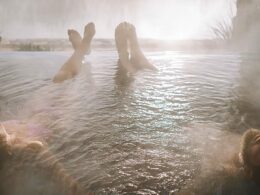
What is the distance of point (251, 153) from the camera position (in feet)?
11.7

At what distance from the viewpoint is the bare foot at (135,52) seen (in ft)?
33.9

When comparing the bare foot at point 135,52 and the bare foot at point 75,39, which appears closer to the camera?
the bare foot at point 135,52

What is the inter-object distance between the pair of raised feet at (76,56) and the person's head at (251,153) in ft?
21.9

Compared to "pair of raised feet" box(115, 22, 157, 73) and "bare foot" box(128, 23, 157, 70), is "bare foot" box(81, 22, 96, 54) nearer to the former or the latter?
"pair of raised feet" box(115, 22, 157, 73)

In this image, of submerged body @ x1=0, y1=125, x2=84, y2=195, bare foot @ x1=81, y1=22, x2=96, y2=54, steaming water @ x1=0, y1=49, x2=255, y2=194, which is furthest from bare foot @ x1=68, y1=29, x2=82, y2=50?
submerged body @ x1=0, y1=125, x2=84, y2=195

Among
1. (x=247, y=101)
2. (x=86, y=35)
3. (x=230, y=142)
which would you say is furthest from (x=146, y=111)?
(x=86, y=35)

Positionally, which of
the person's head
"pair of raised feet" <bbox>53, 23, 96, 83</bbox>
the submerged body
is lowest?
the submerged body

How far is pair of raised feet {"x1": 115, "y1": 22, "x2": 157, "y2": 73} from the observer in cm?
1038

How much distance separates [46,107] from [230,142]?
4292 mm

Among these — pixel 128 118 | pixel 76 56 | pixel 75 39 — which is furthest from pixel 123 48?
pixel 128 118

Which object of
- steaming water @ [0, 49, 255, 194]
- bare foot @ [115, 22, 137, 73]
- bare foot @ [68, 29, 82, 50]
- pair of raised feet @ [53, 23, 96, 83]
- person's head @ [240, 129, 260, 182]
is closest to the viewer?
person's head @ [240, 129, 260, 182]

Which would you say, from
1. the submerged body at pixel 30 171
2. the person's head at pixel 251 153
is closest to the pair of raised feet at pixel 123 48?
the submerged body at pixel 30 171

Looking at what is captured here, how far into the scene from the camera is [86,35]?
35.8 feet

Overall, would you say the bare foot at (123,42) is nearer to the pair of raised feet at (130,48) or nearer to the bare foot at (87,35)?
the pair of raised feet at (130,48)
